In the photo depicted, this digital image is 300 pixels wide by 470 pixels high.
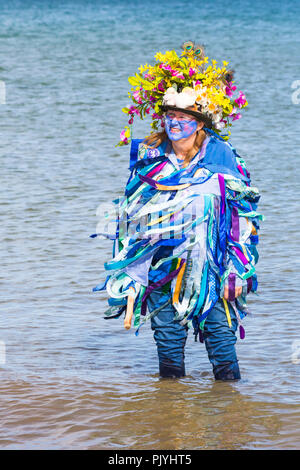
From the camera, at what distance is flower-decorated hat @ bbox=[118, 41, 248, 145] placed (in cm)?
519

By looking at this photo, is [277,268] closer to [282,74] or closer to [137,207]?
[137,207]

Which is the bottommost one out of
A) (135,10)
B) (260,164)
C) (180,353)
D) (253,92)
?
(180,353)

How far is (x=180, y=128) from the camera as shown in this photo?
17.0ft

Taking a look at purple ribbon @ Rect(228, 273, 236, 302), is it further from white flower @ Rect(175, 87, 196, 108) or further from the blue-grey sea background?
white flower @ Rect(175, 87, 196, 108)

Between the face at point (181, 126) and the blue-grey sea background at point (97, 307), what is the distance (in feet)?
4.79

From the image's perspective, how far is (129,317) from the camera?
5.18m

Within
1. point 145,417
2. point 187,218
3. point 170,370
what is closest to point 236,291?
point 187,218

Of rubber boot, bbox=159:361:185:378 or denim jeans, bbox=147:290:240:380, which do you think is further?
rubber boot, bbox=159:361:185:378

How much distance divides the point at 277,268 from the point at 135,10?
1993 inches

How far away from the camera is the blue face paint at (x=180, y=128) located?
17.0ft

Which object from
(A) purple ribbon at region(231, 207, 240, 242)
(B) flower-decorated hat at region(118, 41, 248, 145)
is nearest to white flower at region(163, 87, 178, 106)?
(B) flower-decorated hat at region(118, 41, 248, 145)

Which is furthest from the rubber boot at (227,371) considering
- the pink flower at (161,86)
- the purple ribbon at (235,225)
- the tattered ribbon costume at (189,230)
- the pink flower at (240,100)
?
the pink flower at (161,86)

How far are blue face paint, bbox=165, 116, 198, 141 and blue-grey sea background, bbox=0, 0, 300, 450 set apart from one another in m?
1.46

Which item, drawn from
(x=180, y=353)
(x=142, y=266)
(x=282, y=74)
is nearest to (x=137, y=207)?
(x=142, y=266)
